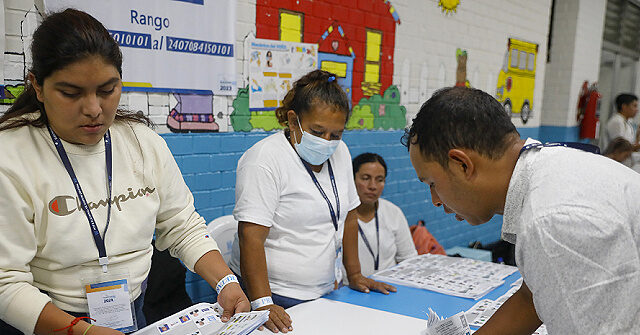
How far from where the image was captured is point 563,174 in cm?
93

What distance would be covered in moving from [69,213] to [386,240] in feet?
6.68

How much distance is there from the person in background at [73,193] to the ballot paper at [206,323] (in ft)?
0.31

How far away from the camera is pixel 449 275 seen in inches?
93.4

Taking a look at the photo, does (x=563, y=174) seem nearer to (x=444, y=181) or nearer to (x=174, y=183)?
(x=444, y=181)

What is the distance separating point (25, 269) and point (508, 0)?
5.08 meters

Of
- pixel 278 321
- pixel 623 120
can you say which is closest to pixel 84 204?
pixel 278 321

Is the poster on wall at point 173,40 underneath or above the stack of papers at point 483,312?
above

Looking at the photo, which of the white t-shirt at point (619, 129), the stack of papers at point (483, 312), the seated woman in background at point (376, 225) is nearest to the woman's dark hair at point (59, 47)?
the stack of papers at point (483, 312)

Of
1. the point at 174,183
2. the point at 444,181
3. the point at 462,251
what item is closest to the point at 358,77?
the point at 462,251

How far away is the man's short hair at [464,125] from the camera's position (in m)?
1.05

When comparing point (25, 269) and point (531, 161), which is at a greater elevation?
point (531, 161)

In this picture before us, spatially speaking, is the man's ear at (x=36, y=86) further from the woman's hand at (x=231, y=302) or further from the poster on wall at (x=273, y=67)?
the poster on wall at (x=273, y=67)

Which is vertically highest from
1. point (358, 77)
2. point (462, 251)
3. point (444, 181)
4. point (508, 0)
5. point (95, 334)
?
point (508, 0)

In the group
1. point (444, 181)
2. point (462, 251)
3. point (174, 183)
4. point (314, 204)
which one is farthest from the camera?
point (462, 251)
